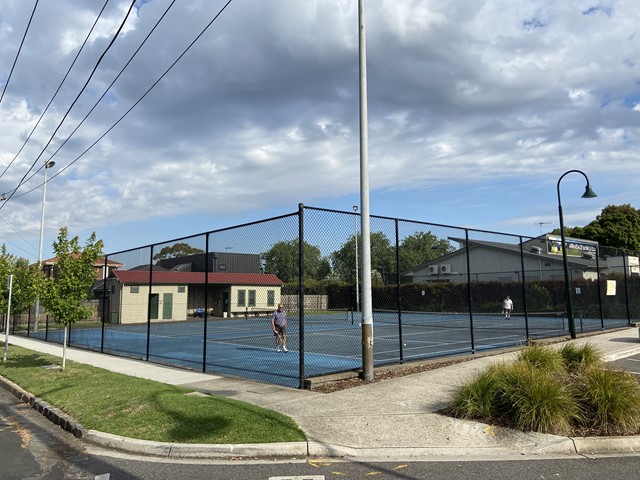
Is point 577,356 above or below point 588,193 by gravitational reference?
below

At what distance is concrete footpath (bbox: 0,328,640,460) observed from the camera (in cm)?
609

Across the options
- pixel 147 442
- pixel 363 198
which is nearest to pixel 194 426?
pixel 147 442

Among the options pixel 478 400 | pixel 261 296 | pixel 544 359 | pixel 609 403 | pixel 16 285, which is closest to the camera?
pixel 609 403

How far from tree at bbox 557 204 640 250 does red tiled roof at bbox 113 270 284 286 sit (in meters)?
51.1

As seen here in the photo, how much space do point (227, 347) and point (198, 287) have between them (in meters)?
19.6

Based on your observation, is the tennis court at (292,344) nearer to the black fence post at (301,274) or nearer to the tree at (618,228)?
the black fence post at (301,274)

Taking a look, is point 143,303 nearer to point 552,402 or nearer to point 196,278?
point 196,278

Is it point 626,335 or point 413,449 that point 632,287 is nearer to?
point 626,335

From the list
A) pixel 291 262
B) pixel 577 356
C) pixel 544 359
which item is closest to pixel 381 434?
pixel 544 359

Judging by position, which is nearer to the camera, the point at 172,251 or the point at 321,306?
the point at 321,306

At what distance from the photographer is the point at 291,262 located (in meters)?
10.6

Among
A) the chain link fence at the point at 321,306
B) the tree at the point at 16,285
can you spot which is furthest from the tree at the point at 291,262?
the tree at the point at 16,285

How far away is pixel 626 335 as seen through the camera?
18375 millimetres

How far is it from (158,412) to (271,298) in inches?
181
